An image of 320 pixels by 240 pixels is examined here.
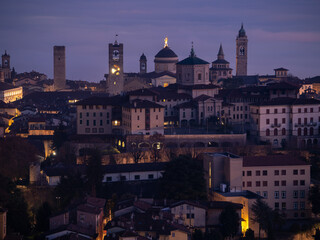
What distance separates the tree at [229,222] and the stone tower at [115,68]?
32619 mm

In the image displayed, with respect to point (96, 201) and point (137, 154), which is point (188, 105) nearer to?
point (137, 154)

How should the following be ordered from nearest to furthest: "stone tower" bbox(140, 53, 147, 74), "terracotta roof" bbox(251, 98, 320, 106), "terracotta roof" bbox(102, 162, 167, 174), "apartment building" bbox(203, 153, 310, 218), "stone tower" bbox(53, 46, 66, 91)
→ "apartment building" bbox(203, 153, 310, 218) → "terracotta roof" bbox(102, 162, 167, 174) → "terracotta roof" bbox(251, 98, 320, 106) → "stone tower" bbox(53, 46, 66, 91) → "stone tower" bbox(140, 53, 147, 74)

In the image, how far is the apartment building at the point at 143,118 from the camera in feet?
159

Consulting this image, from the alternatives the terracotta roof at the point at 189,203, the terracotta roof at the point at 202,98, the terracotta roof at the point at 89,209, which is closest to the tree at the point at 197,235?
the terracotta roof at the point at 189,203

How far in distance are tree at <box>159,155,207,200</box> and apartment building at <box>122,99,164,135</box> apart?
7.58 meters

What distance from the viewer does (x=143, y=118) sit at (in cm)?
4856

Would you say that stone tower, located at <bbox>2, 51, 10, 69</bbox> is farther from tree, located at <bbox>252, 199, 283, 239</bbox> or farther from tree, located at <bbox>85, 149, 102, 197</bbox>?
tree, located at <bbox>252, 199, 283, 239</bbox>

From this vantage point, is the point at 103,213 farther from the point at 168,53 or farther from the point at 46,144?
the point at 168,53

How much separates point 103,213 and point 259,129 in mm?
13986

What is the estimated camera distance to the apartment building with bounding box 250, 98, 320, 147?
4925 cm

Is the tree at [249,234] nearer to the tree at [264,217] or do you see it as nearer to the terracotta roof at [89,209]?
the tree at [264,217]

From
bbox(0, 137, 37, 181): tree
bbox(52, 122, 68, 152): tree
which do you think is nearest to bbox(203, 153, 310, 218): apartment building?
bbox(0, 137, 37, 181): tree

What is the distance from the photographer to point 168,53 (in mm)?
79375

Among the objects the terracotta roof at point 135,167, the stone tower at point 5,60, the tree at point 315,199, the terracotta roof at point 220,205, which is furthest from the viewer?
the stone tower at point 5,60
